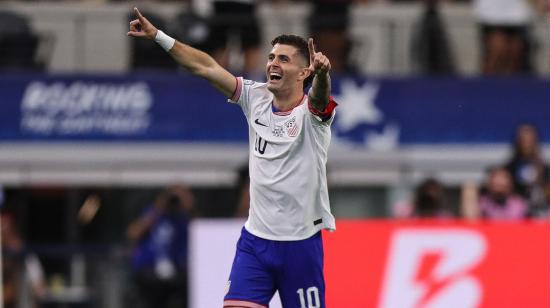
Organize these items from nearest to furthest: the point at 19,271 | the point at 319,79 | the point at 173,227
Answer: the point at 319,79
the point at 173,227
the point at 19,271

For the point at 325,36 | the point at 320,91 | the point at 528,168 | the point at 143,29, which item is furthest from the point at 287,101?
the point at 325,36

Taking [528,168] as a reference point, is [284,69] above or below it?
above

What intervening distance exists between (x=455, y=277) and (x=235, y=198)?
176 inches

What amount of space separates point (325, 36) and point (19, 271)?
4.45 meters

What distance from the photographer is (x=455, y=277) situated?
13.8 m

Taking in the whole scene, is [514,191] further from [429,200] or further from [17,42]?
[17,42]

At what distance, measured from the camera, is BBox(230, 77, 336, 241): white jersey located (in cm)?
1003

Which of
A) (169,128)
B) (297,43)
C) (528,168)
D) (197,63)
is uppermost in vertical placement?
(297,43)

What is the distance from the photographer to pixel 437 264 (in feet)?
45.8

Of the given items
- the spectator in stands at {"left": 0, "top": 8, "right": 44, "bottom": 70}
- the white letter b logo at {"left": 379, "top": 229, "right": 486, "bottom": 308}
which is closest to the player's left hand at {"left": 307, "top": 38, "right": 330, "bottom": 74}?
the white letter b logo at {"left": 379, "top": 229, "right": 486, "bottom": 308}

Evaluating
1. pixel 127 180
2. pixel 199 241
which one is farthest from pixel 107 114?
pixel 199 241

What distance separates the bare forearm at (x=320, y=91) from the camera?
31.1 feet

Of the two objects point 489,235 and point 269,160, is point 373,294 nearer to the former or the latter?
point 489,235

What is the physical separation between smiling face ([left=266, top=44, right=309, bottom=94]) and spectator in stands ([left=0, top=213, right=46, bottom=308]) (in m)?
7.29
